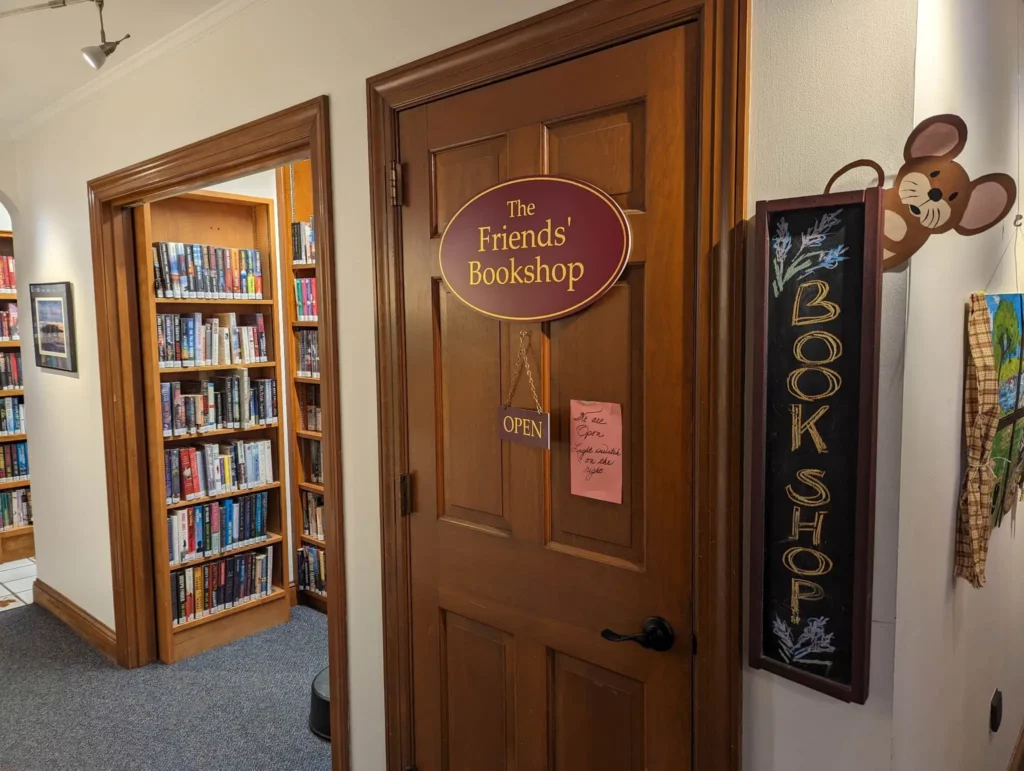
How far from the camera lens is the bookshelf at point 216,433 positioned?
311 centimetres

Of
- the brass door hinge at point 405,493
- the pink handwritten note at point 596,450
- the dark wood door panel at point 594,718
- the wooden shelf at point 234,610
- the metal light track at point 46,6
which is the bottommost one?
the wooden shelf at point 234,610

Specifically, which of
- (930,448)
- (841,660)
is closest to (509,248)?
(930,448)

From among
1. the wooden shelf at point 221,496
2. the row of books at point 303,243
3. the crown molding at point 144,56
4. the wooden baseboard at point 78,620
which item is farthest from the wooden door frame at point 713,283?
the wooden baseboard at point 78,620

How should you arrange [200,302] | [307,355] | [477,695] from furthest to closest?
[307,355] < [200,302] < [477,695]

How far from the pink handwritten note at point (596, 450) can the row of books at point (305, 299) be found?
95.7 inches

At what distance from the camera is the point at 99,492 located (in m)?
3.19

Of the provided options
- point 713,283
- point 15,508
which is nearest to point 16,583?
point 15,508

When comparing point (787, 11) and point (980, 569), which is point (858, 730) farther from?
point (787, 11)

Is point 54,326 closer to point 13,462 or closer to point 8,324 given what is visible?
point 8,324

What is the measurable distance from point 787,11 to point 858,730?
3.81ft

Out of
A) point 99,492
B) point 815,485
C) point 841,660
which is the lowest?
point 99,492

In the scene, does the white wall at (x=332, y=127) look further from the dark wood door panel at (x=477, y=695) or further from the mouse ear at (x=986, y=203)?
the mouse ear at (x=986, y=203)

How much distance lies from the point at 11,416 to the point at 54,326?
1.88 meters

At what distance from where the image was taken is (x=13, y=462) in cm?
478
